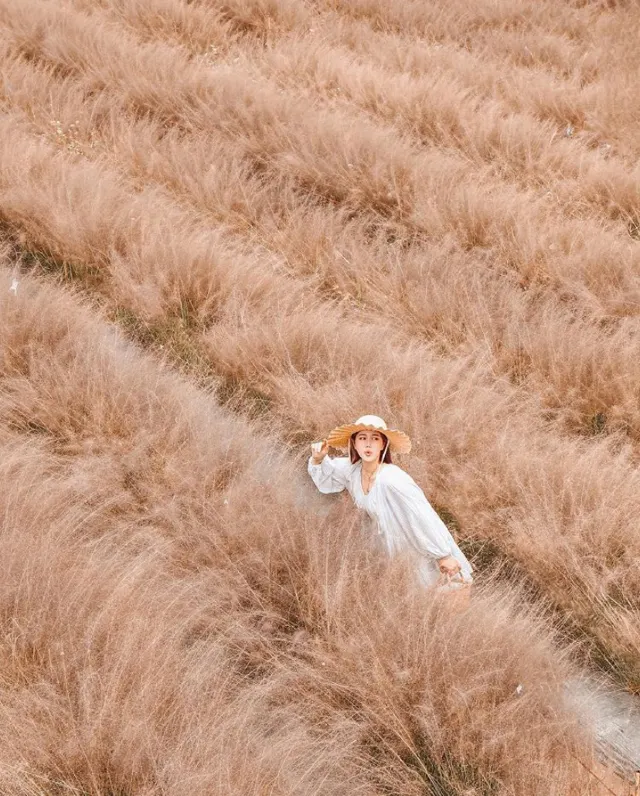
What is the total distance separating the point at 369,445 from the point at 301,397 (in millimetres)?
1069

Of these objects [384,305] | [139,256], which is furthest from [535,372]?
[139,256]

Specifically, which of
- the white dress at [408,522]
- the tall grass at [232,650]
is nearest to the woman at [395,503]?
the white dress at [408,522]

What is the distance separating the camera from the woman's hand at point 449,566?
367 centimetres

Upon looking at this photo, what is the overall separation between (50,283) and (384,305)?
7.95 feet

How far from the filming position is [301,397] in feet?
15.9

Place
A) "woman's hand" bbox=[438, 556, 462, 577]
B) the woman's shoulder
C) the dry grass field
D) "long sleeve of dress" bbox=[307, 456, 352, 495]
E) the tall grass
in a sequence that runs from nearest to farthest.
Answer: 1. the tall grass
2. the dry grass field
3. "woman's hand" bbox=[438, 556, 462, 577]
4. the woman's shoulder
5. "long sleeve of dress" bbox=[307, 456, 352, 495]

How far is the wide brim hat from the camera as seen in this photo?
3816 millimetres

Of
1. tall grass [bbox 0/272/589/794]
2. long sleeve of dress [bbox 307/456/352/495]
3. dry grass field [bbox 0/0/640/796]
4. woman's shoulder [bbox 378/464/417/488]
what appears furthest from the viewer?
long sleeve of dress [bbox 307/456/352/495]

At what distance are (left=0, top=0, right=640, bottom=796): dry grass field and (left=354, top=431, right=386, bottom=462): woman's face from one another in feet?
1.15

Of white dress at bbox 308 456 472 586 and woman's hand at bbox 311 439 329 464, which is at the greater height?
white dress at bbox 308 456 472 586

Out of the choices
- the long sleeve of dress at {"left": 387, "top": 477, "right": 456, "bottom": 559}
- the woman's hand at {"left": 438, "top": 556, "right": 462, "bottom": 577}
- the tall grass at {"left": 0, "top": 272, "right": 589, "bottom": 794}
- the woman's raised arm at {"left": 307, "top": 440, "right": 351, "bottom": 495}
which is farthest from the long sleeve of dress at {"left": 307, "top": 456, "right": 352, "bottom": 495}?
the woman's hand at {"left": 438, "top": 556, "right": 462, "bottom": 577}

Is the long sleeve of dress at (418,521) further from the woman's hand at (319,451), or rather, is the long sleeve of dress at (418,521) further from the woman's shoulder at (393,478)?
the woman's hand at (319,451)

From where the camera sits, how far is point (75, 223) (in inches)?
242

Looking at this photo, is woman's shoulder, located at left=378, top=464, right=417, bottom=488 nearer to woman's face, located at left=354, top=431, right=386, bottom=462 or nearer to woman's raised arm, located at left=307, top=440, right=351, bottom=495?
woman's face, located at left=354, top=431, right=386, bottom=462
